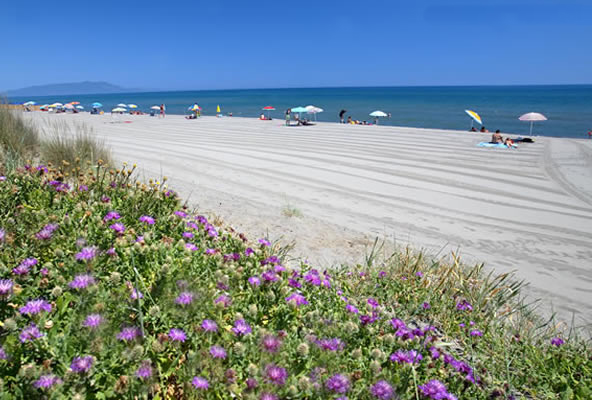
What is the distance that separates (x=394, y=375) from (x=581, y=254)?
18.9 ft

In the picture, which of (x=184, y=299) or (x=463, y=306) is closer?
(x=184, y=299)

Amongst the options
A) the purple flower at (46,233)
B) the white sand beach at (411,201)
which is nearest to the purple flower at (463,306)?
the white sand beach at (411,201)

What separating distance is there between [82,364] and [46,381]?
100mm

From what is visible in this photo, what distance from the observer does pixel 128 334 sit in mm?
1396

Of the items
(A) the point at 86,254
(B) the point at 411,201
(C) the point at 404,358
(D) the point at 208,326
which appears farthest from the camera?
(B) the point at 411,201

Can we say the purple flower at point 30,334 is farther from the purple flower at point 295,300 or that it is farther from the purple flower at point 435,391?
the purple flower at point 435,391

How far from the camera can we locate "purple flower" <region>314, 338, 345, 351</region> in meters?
1.53

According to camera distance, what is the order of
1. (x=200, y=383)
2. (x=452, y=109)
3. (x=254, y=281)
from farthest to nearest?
1. (x=452, y=109)
2. (x=254, y=281)
3. (x=200, y=383)

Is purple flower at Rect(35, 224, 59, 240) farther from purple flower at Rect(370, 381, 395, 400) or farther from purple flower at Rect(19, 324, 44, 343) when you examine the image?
purple flower at Rect(370, 381, 395, 400)

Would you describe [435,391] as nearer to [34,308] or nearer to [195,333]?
[195,333]

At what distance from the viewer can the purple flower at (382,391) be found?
4.44ft

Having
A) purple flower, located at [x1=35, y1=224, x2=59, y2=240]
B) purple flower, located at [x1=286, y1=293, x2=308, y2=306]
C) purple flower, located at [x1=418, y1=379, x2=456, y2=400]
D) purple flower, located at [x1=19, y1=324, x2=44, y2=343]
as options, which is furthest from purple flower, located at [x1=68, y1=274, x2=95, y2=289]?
purple flower, located at [x1=418, y1=379, x2=456, y2=400]

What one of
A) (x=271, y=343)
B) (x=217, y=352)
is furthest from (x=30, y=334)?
(x=271, y=343)

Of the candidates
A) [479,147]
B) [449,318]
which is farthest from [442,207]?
[479,147]
